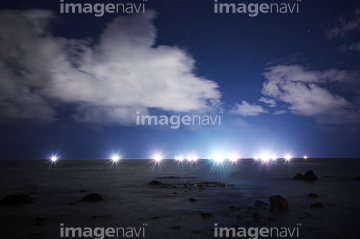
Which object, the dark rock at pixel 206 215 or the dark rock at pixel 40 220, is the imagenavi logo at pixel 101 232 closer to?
the dark rock at pixel 40 220

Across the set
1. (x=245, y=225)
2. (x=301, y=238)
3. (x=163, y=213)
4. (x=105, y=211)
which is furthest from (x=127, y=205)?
(x=301, y=238)

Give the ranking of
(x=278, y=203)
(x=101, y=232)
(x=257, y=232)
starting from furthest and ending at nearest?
1. (x=278, y=203)
2. (x=101, y=232)
3. (x=257, y=232)

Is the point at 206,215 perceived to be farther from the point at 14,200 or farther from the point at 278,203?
the point at 14,200

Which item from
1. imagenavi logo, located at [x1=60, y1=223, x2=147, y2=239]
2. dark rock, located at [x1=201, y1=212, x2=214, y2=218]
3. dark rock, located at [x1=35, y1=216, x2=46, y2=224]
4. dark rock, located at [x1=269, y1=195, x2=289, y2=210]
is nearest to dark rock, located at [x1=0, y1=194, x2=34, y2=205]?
dark rock, located at [x1=35, y1=216, x2=46, y2=224]

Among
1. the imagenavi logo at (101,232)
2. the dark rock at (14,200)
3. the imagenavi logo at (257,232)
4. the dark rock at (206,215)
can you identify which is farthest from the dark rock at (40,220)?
the imagenavi logo at (257,232)

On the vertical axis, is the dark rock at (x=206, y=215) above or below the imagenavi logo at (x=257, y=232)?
below

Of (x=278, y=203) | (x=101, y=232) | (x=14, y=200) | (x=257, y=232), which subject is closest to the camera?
(x=257, y=232)

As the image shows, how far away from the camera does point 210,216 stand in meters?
22.5

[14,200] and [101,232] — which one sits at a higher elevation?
[14,200]

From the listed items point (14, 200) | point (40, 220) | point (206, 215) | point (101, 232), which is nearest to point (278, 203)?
point (206, 215)

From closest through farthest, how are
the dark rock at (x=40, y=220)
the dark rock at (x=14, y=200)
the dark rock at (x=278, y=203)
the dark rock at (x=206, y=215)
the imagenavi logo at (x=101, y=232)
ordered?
the imagenavi logo at (x=101, y=232), the dark rock at (x=40, y=220), the dark rock at (x=206, y=215), the dark rock at (x=278, y=203), the dark rock at (x=14, y=200)

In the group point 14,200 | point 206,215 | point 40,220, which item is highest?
point 14,200

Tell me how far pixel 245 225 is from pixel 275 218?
3337 mm

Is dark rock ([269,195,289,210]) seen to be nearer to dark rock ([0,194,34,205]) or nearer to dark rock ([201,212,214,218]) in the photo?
dark rock ([201,212,214,218])
